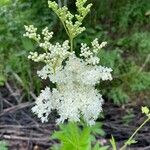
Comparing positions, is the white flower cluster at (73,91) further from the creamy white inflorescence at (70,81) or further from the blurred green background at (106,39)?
the blurred green background at (106,39)

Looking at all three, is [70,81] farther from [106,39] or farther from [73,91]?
[106,39]

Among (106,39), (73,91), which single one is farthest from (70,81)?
(106,39)

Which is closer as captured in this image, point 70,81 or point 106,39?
point 70,81

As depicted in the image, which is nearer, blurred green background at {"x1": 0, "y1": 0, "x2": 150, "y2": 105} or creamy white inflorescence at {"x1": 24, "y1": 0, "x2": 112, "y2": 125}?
creamy white inflorescence at {"x1": 24, "y1": 0, "x2": 112, "y2": 125}

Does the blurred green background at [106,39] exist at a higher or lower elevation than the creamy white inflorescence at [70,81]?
higher

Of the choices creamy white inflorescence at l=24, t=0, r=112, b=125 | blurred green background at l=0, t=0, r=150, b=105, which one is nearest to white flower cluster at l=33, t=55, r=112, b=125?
creamy white inflorescence at l=24, t=0, r=112, b=125

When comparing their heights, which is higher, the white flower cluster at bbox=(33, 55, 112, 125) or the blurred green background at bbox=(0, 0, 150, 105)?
the blurred green background at bbox=(0, 0, 150, 105)

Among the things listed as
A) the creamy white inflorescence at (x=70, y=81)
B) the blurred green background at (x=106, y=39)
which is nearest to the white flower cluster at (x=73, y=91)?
the creamy white inflorescence at (x=70, y=81)

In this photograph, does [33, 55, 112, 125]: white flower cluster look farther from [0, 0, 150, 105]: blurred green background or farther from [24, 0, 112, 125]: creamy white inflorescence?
[0, 0, 150, 105]: blurred green background
